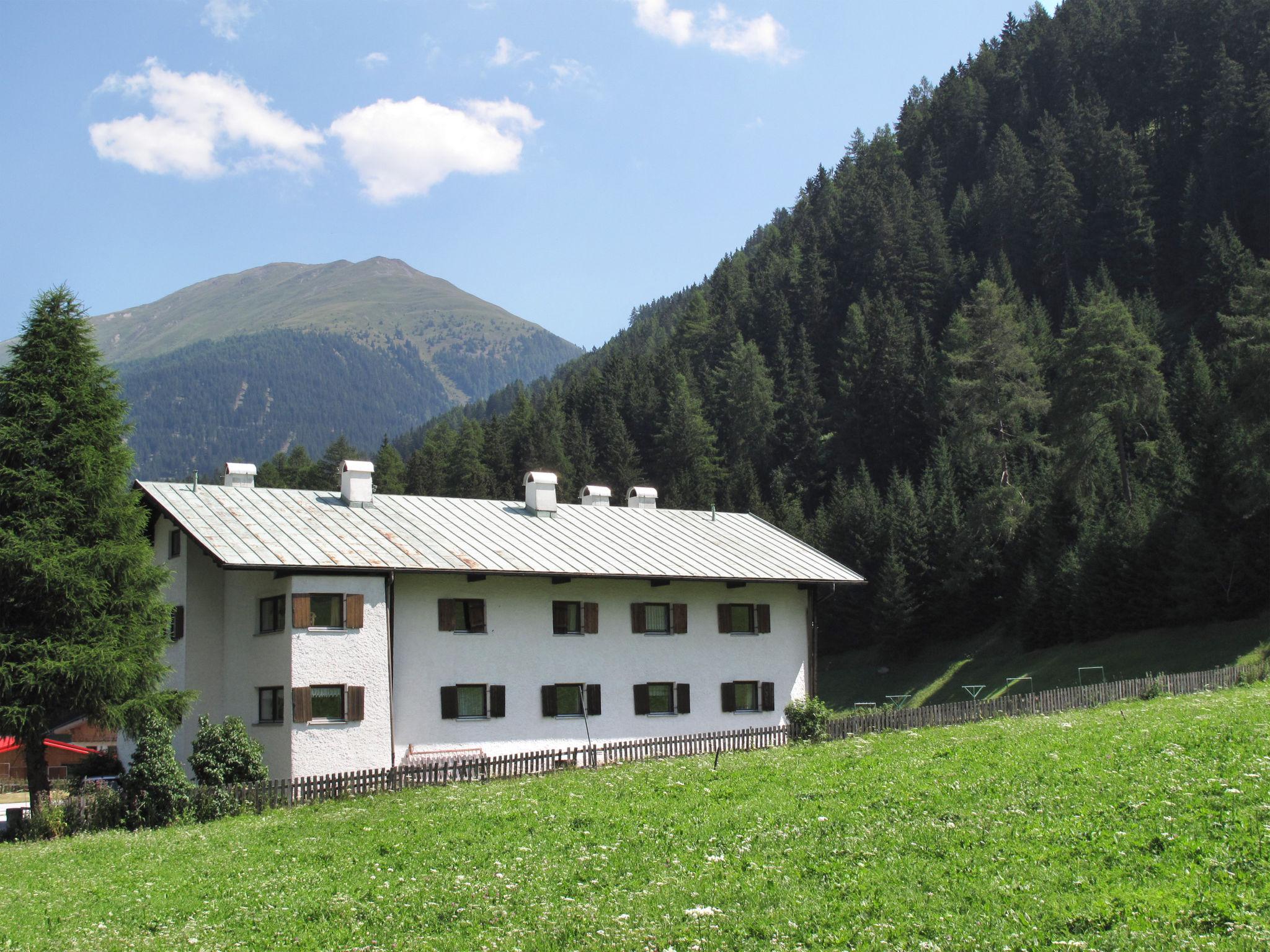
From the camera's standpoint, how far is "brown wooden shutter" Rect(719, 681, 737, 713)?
3872 centimetres

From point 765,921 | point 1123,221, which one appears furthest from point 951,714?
point 1123,221

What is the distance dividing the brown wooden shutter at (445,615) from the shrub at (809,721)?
1018 centimetres

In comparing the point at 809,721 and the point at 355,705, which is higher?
the point at 355,705

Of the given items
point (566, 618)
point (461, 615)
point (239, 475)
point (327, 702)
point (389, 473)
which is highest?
point (389, 473)

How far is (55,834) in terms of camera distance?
25375 millimetres

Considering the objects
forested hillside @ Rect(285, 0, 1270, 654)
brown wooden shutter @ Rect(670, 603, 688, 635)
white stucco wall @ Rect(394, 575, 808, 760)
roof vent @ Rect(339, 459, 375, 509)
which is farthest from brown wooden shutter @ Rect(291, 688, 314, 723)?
forested hillside @ Rect(285, 0, 1270, 654)

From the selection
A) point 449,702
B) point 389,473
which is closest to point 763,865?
point 449,702

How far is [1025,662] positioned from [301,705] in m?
49.0

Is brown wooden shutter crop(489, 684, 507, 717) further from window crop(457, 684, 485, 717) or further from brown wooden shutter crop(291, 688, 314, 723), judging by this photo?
brown wooden shutter crop(291, 688, 314, 723)

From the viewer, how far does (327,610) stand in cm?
3219

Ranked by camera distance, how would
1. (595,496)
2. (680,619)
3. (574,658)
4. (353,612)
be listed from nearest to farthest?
(353,612) → (574,658) → (680,619) → (595,496)

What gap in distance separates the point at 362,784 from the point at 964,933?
1855 cm

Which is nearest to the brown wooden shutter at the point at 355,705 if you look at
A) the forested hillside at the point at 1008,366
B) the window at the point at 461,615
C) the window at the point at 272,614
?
the window at the point at 272,614

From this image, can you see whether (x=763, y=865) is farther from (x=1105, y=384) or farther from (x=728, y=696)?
(x=1105, y=384)
